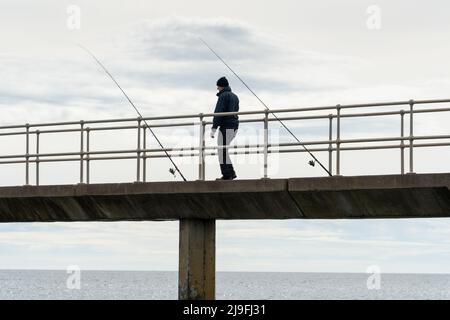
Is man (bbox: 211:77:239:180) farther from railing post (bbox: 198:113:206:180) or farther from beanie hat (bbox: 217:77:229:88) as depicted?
railing post (bbox: 198:113:206:180)

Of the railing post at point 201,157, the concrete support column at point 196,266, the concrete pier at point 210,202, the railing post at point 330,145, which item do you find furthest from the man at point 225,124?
the railing post at point 330,145

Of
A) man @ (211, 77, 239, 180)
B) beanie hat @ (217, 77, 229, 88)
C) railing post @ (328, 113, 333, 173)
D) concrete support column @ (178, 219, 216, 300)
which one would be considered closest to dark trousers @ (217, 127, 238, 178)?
man @ (211, 77, 239, 180)

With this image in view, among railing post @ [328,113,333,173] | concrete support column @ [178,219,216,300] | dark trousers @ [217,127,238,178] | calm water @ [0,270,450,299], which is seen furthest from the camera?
calm water @ [0,270,450,299]

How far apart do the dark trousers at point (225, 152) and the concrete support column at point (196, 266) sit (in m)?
1.11

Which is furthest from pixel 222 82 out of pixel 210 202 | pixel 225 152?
pixel 210 202

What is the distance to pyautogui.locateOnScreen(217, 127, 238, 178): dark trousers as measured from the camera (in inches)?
791

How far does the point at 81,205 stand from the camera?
836 inches

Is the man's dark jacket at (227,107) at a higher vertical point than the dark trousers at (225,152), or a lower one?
higher

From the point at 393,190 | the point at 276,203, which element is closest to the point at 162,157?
the point at 276,203

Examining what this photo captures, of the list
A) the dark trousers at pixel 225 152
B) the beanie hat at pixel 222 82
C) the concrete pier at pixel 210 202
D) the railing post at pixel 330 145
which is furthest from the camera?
the beanie hat at pixel 222 82

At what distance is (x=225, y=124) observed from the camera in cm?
2031

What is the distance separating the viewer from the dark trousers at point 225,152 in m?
20.1

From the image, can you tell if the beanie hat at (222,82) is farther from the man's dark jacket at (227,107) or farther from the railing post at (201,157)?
the railing post at (201,157)

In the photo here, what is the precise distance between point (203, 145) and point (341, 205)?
2.72 meters
